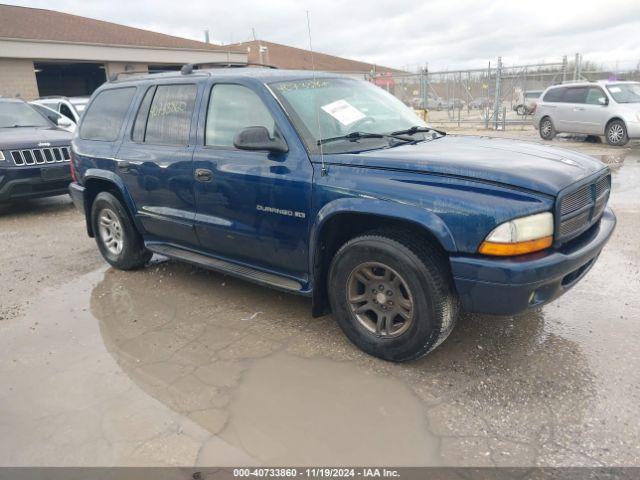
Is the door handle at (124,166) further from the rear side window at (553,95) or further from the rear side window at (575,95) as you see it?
the rear side window at (553,95)

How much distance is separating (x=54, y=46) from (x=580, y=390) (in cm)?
2617

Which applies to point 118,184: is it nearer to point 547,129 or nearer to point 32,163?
point 32,163

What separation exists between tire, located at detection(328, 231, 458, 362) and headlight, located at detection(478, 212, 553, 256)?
357 millimetres

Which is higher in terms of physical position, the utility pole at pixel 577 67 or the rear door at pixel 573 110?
the utility pole at pixel 577 67

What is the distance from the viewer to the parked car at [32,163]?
7.30m

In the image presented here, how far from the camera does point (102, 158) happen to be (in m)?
4.80

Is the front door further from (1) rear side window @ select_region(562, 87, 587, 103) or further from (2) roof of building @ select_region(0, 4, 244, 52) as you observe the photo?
(2) roof of building @ select_region(0, 4, 244, 52)

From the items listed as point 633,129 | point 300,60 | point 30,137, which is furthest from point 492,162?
point 300,60

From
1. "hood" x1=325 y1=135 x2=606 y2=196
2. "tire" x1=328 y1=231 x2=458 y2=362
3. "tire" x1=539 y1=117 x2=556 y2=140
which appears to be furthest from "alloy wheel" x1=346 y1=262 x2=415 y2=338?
"tire" x1=539 y1=117 x2=556 y2=140

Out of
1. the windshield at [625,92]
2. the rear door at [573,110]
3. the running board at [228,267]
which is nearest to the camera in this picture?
the running board at [228,267]

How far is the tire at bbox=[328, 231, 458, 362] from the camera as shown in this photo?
2947mm

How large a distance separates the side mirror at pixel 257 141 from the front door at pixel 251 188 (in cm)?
7

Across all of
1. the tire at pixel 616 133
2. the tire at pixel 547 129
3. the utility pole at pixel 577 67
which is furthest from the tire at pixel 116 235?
the utility pole at pixel 577 67

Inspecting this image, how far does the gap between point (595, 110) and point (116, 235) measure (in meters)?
12.9
